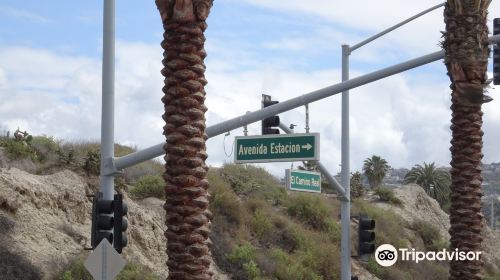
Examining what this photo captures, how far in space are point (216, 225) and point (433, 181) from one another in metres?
37.0

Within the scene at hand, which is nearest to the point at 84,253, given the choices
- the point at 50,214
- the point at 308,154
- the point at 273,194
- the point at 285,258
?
the point at 50,214

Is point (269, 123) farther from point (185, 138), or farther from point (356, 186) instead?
point (356, 186)

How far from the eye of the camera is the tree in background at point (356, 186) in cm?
5099

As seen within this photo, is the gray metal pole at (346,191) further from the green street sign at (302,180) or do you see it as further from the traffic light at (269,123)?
the traffic light at (269,123)

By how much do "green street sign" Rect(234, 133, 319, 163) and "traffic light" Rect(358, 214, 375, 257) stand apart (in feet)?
12.4

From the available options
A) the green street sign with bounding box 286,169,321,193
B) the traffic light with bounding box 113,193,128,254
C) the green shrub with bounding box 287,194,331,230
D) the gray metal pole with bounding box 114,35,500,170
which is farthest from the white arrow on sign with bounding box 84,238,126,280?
the green shrub with bounding box 287,194,331,230

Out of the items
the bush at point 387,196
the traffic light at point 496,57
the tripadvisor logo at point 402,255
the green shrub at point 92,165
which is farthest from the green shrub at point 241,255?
the bush at point 387,196

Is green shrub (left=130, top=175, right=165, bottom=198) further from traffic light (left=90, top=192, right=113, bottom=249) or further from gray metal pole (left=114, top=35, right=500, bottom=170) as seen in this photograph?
traffic light (left=90, top=192, right=113, bottom=249)

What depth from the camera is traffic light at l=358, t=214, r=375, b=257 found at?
24.2 meters

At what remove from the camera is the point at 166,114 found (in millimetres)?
16219

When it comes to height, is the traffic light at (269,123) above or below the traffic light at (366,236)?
above

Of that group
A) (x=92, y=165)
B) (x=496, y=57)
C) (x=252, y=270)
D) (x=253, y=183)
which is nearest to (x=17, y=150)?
(x=92, y=165)

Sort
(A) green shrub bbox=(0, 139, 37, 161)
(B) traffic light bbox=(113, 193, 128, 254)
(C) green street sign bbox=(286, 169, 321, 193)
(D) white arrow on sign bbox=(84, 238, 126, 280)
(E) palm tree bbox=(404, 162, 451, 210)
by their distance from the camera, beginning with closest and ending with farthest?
1. (D) white arrow on sign bbox=(84, 238, 126, 280)
2. (B) traffic light bbox=(113, 193, 128, 254)
3. (C) green street sign bbox=(286, 169, 321, 193)
4. (A) green shrub bbox=(0, 139, 37, 161)
5. (E) palm tree bbox=(404, 162, 451, 210)

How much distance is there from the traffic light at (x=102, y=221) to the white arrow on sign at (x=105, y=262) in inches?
29.3
